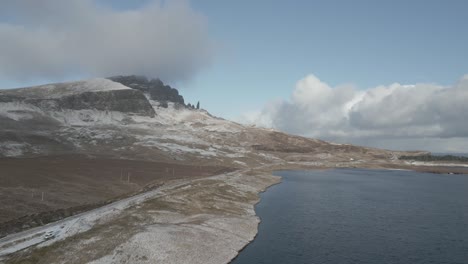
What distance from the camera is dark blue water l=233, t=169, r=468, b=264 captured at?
61.1 meters

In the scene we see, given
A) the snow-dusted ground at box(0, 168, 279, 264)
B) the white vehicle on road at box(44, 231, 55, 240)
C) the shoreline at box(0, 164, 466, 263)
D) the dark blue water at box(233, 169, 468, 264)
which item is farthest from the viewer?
the dark blue water at box(233, 169, 468, 264)

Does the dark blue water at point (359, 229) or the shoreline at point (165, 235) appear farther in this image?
the dark blue water at point (359, 229)

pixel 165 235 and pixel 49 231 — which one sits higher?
pixel 165 235

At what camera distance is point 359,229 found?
260 ft

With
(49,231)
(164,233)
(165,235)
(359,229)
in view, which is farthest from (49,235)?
(359,229)

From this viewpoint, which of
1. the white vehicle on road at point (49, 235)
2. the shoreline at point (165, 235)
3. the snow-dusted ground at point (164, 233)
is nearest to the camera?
the shoreline at point (165, 235)

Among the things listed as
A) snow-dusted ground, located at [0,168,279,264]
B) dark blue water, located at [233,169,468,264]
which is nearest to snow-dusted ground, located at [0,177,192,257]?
snow-dusted ground, located at [0,168,279,264]

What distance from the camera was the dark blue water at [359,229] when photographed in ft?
200

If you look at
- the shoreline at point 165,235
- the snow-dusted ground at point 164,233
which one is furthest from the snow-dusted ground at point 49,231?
the shoreline at point 165,235

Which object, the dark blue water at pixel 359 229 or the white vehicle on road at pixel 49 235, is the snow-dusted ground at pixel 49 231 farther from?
the dark blue water at pixel 359 229

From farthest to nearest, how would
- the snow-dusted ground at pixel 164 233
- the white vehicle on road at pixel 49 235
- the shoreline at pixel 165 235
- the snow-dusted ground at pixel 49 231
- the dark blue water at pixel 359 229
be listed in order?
the dark blue water at pixel 359 229 → the white vehicle on road at pixel 49 235 → the snow-dusted ground at pixel 49 231 → the snow-dusted ground at pixel 164 233 → the shoreline at pixel 165 235

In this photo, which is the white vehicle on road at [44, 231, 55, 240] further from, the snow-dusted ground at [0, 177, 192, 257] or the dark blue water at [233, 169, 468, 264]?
the dark blue water at [233, 169, 468, 264]

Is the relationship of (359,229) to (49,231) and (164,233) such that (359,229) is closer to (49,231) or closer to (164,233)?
(164,233)

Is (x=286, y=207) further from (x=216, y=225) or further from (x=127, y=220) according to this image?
(x=127, y=220)
